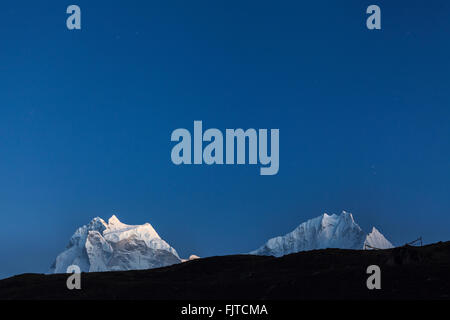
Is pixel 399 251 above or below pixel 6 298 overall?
above

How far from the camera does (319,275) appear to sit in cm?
10081

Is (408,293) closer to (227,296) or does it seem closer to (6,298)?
(227,296)

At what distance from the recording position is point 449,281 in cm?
9288

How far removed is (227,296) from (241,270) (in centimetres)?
2754

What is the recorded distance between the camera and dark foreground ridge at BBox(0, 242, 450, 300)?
9125 centimetres

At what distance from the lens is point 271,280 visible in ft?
332

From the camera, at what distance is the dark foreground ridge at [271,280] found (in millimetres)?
91250
